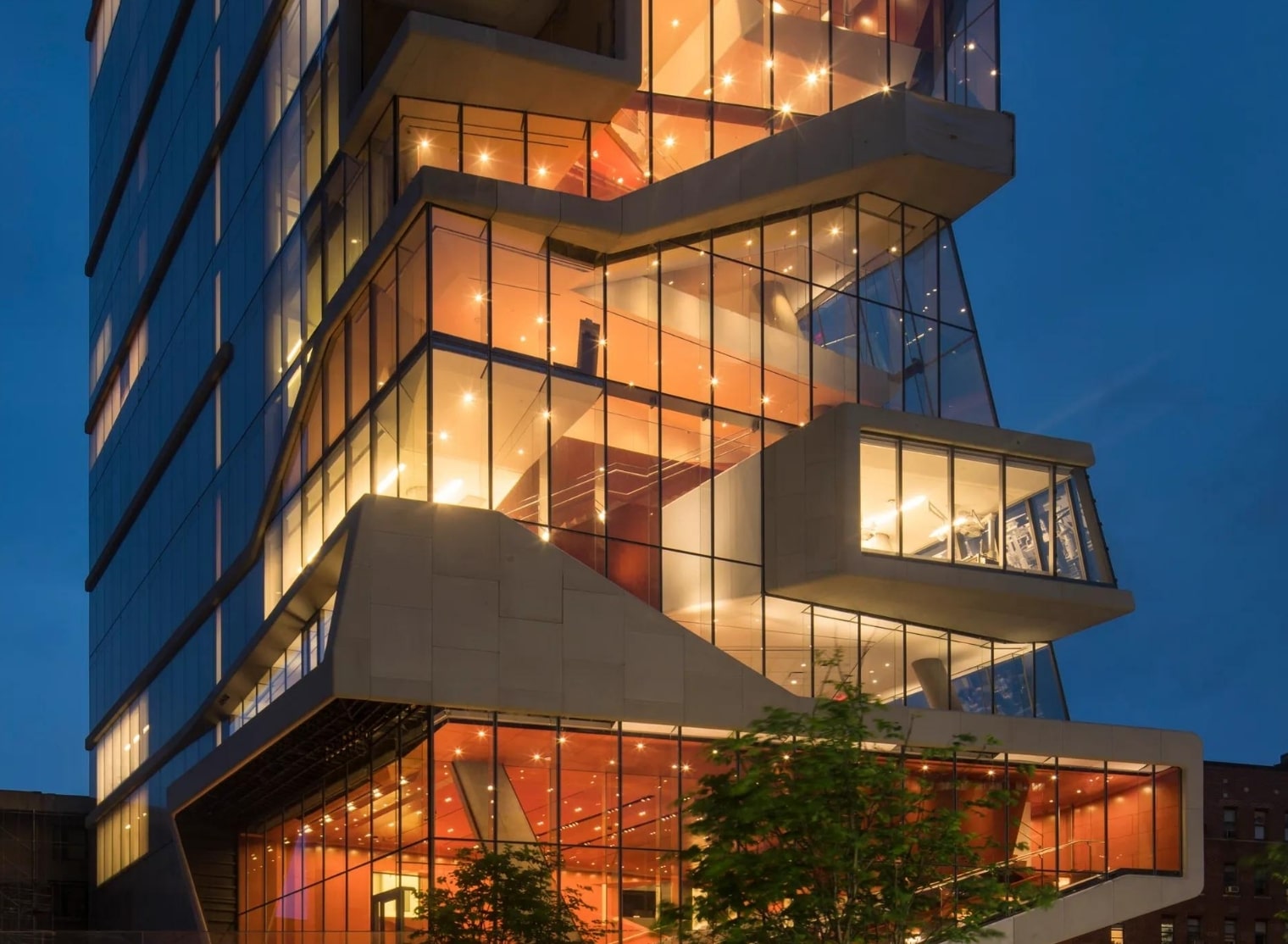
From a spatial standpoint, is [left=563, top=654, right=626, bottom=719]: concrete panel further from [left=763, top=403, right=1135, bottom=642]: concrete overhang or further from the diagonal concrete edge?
[left=763, top=403, right=1135, bottom=642]: concrete overhang

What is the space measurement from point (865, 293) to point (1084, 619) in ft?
32.8

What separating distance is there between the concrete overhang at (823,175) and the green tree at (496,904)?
14.6 m

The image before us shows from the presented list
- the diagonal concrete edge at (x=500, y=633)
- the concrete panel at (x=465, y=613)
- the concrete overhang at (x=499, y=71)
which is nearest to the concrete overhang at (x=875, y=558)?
→ the diagonal concrete edge at (x=500, y=633)

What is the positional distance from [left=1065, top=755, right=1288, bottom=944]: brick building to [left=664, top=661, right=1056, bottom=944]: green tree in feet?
277

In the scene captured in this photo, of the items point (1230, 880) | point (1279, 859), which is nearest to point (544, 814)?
point (1279, 859)

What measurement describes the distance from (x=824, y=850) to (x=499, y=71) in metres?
22.0

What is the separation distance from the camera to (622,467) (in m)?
41.9

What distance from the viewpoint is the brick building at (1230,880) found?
357ft

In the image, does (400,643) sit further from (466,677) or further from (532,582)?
(532,582)

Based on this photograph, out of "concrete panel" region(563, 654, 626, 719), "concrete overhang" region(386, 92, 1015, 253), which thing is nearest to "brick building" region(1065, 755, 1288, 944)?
"concrete overhang" region(386, 92, 1015, 253)

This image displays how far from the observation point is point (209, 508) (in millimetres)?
59719

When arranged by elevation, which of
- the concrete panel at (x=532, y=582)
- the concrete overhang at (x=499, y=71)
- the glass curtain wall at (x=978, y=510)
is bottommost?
the concrete panel at (x=532, y=582)

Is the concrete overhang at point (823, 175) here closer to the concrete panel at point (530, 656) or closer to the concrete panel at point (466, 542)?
the concrete panel at point (466, 542)

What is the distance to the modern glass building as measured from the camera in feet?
127
